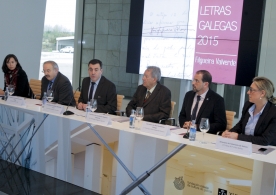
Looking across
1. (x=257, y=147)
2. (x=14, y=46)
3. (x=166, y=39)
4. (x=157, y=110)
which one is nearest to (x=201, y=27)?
(x=166, y=39)

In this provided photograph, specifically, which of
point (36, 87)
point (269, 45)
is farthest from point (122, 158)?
point (269, 45)

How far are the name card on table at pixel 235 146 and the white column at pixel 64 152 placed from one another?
4.59 ft

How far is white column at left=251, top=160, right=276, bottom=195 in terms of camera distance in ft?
8.13

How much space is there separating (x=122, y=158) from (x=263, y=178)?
107 centimetres

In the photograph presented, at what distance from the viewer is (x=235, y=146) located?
8.54 feet

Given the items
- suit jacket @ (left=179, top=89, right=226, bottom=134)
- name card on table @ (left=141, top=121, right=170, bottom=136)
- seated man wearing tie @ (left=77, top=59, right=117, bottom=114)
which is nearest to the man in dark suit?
seated man wearing tie @ (left=77, top=59, right=117, bottom=114)

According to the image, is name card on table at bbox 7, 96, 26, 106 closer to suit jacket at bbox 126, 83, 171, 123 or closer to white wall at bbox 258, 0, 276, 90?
suit jacket at bbox 126, 83, 171, 123

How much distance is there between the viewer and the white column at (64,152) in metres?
3.55

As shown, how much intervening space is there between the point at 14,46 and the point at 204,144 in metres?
5.27

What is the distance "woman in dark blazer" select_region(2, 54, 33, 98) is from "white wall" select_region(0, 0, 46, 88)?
5.30ft

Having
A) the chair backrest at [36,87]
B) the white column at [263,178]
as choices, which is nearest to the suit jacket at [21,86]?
the chair backrest at [36,87]

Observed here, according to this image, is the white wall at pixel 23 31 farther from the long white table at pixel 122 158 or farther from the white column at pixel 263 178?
the white column at pixel 263 178

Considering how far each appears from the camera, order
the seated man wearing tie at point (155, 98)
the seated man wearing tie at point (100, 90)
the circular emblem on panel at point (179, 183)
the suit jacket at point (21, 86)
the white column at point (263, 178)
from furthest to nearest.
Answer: the suit jacket at point (21, 86) → the seated man wearing tie at point (100, 90) → the seated man wearing tie at point (155, 98) → the circular emblem on panel at point (179, 183) → the white column at point (263, 178)

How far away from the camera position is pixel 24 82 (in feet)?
18.1
